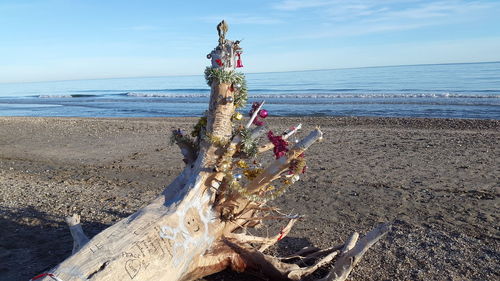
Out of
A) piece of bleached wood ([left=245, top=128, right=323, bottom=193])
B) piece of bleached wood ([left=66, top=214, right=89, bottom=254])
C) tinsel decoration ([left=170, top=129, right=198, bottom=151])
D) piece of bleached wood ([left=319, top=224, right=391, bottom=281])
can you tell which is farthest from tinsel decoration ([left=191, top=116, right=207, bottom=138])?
piece of bleached wood ([left=319, top=224, right=391, bottom=281])

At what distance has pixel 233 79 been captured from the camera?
176 inches

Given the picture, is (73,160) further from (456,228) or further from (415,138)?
(415,138)

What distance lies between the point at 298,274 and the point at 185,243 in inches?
47.5

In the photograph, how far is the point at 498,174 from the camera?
8547 mm

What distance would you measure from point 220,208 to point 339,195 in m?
3.47

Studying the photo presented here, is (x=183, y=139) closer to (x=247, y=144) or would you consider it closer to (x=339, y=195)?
(x=247, y=144)

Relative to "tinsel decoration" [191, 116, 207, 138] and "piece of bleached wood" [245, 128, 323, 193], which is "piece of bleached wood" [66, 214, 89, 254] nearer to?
"tinsel decoration" [191, 116, 207, 138]

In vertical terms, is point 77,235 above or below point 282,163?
below

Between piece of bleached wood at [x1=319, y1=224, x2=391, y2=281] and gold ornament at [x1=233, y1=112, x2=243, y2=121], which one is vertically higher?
gold ornament at [x1=233, y1=112, x2=243, y2=121]

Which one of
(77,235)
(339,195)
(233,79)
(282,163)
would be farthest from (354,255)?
(339,195)

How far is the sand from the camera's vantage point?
16.7 feet

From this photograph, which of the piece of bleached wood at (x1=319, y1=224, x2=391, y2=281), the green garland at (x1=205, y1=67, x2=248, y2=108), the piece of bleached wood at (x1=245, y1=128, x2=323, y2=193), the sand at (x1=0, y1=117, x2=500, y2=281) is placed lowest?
the sand at (x1=0, y1=117, x2=500, y2=281)

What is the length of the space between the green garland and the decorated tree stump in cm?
1

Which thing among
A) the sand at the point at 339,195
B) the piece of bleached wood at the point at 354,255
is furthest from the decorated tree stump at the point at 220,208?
the sand at the point at 339,195
